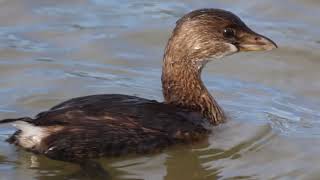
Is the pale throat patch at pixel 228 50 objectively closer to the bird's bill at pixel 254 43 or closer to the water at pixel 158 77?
the bird's bill at pixel 254 43

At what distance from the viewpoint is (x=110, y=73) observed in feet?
36.4

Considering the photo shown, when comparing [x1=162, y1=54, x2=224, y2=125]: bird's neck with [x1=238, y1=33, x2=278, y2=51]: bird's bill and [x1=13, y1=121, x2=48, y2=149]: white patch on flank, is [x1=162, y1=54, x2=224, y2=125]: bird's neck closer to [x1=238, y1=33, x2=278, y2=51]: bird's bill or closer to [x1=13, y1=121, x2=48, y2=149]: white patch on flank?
[x1=238, y1=33, x2=278, y2=51]: bird's bill

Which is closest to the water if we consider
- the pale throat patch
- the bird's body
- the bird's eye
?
the bird's body

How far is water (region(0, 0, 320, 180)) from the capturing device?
9008mm

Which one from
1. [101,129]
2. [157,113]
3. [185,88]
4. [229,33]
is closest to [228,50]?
[229,33]

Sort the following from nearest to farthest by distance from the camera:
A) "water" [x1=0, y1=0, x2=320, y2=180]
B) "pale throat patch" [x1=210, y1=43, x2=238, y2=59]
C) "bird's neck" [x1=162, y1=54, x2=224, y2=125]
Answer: "water" [x1=0, y1=0, x2=320, y2=180] → "bird's neck" [x1=162, y1=54, x2=224, y2=125] → "pale throat patch" [x1=210, y1=43, x2=238, y2=59]

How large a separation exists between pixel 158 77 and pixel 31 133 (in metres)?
2.50

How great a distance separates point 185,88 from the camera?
979cm

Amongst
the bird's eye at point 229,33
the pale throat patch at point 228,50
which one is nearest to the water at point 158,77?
the pale throat patch at point 228,50

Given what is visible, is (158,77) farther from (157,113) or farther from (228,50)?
(157,113)

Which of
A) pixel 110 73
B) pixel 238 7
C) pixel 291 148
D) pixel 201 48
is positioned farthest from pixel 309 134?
Result: pixel 238 7

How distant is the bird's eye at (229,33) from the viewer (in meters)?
9.84

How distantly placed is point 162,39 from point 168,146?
3.25m

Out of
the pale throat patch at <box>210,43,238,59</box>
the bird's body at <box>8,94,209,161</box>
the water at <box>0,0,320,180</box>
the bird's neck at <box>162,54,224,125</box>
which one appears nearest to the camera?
the bird's body at <box>8,94,209,161</box>
